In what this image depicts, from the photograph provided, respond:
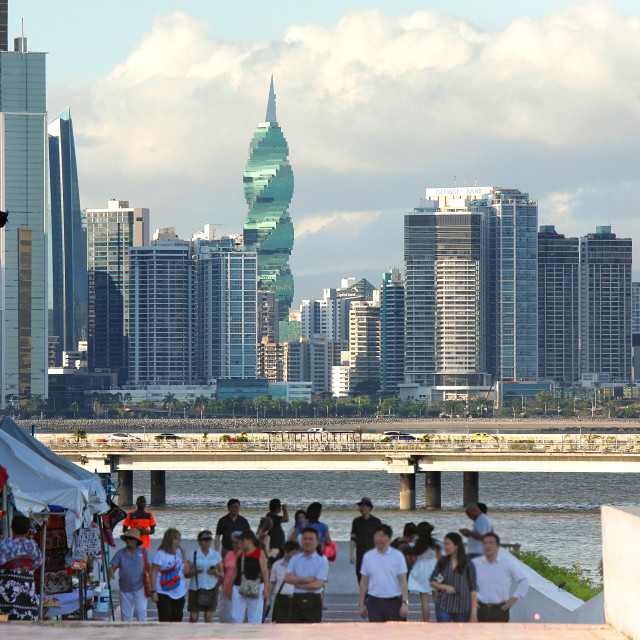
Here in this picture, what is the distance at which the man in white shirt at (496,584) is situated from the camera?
1392 cm

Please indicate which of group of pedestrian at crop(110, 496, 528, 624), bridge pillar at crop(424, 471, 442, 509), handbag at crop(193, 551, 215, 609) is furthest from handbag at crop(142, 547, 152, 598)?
bridge pillar at crop(424, 471, 442, 509)

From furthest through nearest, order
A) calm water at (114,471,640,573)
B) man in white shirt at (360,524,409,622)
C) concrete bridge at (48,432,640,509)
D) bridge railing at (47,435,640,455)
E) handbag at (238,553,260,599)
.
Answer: bridge railing at (47,435,640,455), concrete bridge at (48,432,640,509), calm water at (114,471,640,573), handbag at (238,553,260,599), man in white shirt at (360,524,409,622)

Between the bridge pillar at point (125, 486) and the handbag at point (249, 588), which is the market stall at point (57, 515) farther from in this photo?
the bridge pillar at point (125, 486)

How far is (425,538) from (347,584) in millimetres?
8158

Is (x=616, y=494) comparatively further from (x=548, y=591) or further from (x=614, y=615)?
(x=614, y=615)

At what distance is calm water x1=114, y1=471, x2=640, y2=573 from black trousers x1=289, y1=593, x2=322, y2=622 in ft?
69.4

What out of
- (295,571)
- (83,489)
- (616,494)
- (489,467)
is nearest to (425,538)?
(295,571)

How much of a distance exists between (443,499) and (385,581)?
6366 cm

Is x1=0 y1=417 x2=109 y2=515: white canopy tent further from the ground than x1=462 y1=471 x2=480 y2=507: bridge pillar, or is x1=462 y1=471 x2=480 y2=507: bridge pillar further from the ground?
x1=0 y1=417 x2=109 y2=515: white canopy tent

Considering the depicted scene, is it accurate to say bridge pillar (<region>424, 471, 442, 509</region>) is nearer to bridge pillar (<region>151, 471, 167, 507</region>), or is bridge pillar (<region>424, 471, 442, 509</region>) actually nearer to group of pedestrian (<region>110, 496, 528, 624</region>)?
bridge pillar (<region>151, 471, 167, 507</region>)

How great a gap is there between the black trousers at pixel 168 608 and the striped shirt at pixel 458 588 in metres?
3.96

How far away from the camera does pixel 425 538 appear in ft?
49.4

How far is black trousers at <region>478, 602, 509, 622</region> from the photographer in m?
14.0

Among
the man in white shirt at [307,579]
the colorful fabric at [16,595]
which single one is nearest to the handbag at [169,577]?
the colorful fabric at [16,595]
